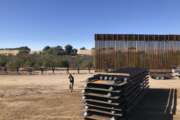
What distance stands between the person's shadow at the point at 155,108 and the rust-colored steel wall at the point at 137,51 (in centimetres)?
1715

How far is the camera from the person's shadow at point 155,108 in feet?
38.7

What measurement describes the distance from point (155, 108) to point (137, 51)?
71.7 feet

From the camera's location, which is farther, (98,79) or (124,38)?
(124,38)

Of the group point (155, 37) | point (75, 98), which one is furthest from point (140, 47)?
point (75, 98)

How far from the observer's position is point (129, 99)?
1174 centimetres

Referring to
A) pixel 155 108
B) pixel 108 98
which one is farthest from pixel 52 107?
pixel 155 108

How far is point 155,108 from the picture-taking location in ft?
44.7

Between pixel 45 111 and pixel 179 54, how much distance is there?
2502 cm

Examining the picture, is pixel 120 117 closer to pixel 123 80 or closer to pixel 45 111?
pixel 123 80

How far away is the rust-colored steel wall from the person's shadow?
56.3ft

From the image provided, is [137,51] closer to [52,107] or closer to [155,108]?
[155,108]

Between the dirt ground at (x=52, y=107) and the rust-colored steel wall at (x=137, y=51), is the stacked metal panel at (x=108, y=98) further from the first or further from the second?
the rust-colored steel wall at (x=137, y=51)

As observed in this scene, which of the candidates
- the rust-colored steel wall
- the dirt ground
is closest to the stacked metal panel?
the dirt ground

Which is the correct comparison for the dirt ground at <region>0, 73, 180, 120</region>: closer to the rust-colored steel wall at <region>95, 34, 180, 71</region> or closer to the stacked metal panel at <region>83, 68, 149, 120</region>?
the stacked metal panel at <region>83, 68, 149, 120</region>
